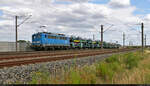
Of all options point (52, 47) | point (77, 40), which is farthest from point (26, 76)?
point (77, 40)

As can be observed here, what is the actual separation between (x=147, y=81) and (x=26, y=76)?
17.5 ft

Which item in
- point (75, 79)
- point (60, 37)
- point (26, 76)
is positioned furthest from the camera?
point (60, 37)

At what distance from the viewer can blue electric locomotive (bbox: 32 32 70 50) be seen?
2972 cm

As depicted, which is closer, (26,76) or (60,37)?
(26,76)

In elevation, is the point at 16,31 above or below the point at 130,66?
above

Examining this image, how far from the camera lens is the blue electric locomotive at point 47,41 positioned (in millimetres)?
29719

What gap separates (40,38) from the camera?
29641 mm

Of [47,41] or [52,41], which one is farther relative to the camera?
[52,41]

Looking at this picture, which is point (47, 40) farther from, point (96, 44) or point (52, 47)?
point (96, 44)

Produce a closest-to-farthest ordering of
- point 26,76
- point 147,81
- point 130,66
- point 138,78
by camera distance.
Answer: point 147,81
point 138,78
point 26,76
point 130,66

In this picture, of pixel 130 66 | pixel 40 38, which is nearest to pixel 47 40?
pixel 40 38

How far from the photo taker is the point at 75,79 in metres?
5.36

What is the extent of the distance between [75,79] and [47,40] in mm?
25689

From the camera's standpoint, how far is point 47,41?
3042cm
